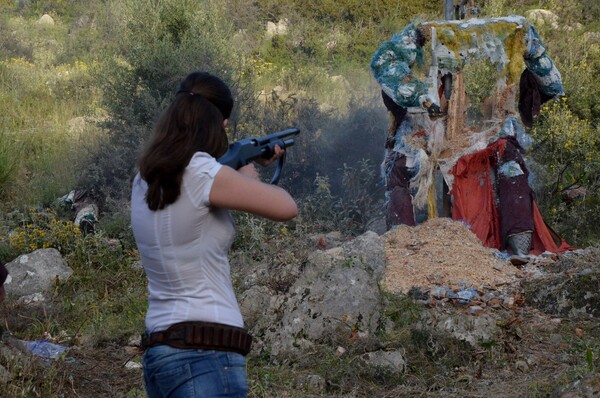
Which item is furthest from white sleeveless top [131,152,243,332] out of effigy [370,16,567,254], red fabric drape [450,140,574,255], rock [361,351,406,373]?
red fabric drape [450,140,574,255]

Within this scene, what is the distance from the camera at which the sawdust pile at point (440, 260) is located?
20.7 feet

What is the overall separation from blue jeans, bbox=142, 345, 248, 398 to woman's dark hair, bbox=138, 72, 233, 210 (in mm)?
385

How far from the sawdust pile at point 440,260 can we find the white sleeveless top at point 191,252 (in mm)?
3730

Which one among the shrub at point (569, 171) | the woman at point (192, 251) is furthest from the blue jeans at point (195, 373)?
the shrub at point (569, 171)

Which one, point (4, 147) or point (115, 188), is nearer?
point (115, 188)

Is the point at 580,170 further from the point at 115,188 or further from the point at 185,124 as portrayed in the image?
the point at 185,124

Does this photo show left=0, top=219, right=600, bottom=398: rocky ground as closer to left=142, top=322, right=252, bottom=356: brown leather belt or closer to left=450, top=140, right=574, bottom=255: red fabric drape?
→ left=450, top=140, right=574, bottom=255: red fabric drape

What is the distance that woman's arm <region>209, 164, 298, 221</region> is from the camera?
253 centimetres

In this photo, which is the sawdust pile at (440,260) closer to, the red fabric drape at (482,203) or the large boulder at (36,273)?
the red fabric drape at (482,203)

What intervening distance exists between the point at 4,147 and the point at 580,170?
5.75 m

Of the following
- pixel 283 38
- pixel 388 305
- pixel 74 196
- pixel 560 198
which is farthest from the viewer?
pixel 283 38

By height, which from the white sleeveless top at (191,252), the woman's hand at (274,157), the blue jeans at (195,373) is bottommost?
the blue jeans at (195,373)

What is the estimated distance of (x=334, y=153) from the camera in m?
9.45

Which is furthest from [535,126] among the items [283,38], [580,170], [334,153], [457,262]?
[283,38]
